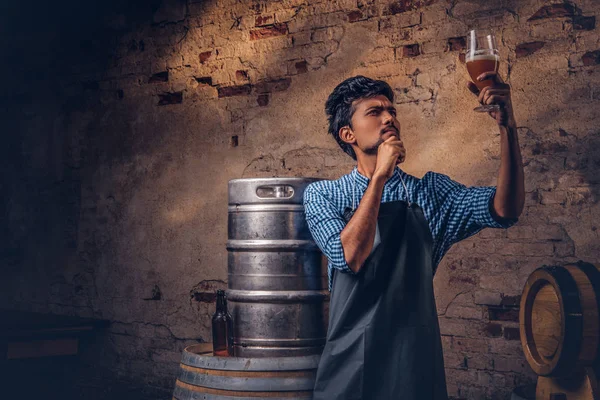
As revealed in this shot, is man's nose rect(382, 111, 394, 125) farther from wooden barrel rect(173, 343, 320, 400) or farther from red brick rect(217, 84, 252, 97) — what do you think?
red brick rect(217, 84, 252, 97)

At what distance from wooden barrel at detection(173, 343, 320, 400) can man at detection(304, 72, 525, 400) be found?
0.22m

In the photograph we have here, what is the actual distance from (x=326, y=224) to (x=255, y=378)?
2.04 feet

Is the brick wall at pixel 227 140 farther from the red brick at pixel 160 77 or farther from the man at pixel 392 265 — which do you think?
the man at pixel 392 265

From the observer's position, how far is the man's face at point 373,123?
2428 millimetres

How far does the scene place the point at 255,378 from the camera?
252cm

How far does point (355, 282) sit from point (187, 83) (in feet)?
9.12

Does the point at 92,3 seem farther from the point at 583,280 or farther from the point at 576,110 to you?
the point at 583,280

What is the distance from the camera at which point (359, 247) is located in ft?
7.31

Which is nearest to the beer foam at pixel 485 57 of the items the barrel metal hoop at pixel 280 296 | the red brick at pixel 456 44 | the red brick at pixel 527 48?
the barrel metal hoop at pixel 280 296

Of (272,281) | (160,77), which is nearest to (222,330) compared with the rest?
(272,281)

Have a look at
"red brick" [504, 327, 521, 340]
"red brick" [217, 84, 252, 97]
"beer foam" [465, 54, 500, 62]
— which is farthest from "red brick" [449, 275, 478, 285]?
"red brick" [217, 84, 252, 97]

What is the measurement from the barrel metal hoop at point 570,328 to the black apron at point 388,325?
0.65 metres

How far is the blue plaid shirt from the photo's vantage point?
91.7 inches

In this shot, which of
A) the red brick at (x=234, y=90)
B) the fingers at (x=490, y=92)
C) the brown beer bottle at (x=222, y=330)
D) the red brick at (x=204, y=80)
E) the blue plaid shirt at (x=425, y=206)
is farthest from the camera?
the red brick at (x=204, y=80)
